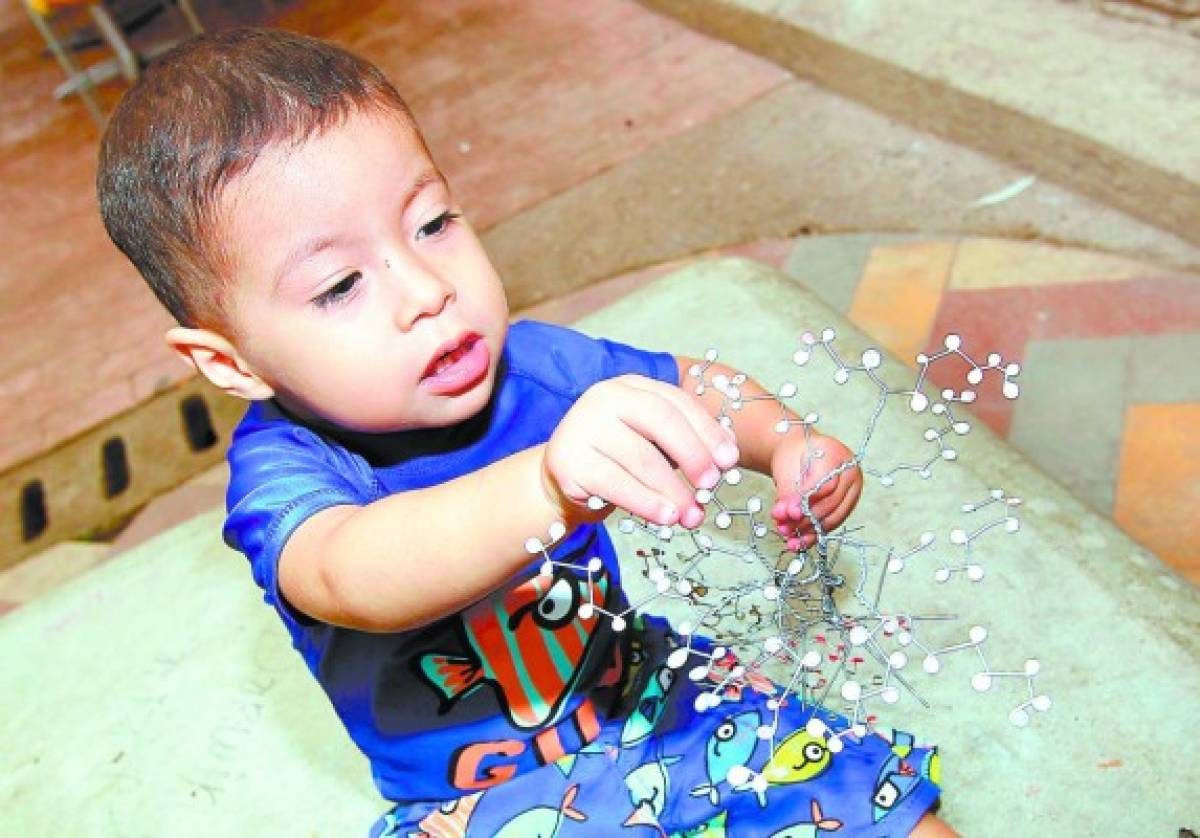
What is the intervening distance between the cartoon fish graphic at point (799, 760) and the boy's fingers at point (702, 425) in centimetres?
45

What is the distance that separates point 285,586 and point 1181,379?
150 cm

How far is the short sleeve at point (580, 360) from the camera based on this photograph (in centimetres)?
124

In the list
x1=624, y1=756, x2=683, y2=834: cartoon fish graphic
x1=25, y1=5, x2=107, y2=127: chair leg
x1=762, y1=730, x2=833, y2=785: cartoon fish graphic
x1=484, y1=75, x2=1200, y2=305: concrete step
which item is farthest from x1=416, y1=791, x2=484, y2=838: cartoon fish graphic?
x1=25, y1=5, x2=107, y2=127: chair leg

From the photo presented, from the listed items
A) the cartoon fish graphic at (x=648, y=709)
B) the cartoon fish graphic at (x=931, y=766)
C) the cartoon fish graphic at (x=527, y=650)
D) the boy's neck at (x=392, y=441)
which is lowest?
the cartoon fish graphic at (x=931, y=766)

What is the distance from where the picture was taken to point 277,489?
3.34 feet

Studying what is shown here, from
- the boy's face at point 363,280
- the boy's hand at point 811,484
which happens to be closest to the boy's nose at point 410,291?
the boy's face at point 363,280

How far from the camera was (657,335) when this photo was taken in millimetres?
2008

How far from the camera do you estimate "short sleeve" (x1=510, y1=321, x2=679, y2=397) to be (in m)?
1.24

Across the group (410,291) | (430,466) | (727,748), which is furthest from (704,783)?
(410,291)

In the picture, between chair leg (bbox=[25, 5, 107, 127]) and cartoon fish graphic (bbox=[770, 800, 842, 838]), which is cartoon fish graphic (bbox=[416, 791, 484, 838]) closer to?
cartoon fish graphic (bbox=[770, 800, 842, 838])

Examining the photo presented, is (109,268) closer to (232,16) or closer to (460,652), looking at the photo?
(232,16)

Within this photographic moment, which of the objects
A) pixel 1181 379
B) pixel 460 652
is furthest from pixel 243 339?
pixel 1181 379

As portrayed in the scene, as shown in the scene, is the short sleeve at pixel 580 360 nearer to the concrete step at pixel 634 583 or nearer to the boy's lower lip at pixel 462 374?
the boy's lower lip at pixel 462 374

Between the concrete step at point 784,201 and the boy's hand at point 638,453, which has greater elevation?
the boy's hand at point 638,453
